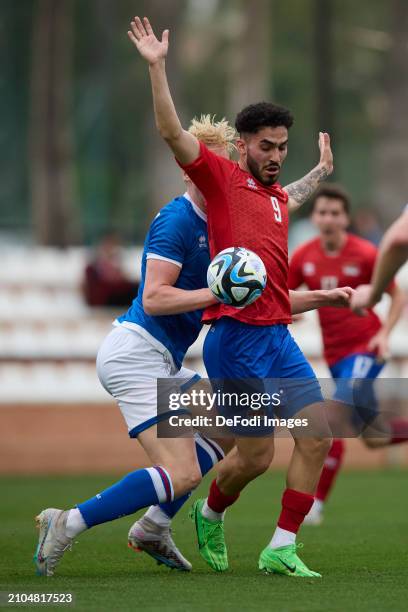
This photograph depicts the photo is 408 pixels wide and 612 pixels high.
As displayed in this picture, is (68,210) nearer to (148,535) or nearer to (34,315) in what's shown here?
(34,315)

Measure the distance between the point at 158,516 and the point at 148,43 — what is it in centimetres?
254

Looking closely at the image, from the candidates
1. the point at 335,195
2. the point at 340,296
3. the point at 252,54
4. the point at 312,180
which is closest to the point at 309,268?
the point at 335,195

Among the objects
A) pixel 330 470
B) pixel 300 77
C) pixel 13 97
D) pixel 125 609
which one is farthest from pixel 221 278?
pixel 300 77

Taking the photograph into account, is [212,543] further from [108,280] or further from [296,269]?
[108,280]

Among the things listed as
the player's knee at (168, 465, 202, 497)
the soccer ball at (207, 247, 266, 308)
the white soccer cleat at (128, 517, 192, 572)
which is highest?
the soccer ball at (207, 247, 266, 308)

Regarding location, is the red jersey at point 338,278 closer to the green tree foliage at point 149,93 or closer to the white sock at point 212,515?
the white sock at point 212,515

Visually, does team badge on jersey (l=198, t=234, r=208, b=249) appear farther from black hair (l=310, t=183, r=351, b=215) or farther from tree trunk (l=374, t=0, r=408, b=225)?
tree trunk (l=374, t=0, r=408, b=225)

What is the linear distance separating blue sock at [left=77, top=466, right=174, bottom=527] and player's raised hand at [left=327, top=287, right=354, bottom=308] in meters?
1.25

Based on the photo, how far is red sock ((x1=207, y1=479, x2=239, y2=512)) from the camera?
7.52 m

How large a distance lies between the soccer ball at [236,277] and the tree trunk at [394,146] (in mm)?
16037

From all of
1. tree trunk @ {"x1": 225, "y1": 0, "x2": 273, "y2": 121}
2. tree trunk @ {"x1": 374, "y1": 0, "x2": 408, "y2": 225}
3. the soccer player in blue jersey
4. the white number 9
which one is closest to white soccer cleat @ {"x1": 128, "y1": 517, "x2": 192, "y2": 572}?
the soccer player in blue jersey

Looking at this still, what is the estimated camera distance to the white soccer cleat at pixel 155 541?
7.41 m

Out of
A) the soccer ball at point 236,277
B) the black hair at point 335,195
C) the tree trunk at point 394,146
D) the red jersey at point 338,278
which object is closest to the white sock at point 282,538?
the soccer ball at point 236,277

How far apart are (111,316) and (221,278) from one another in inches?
507
